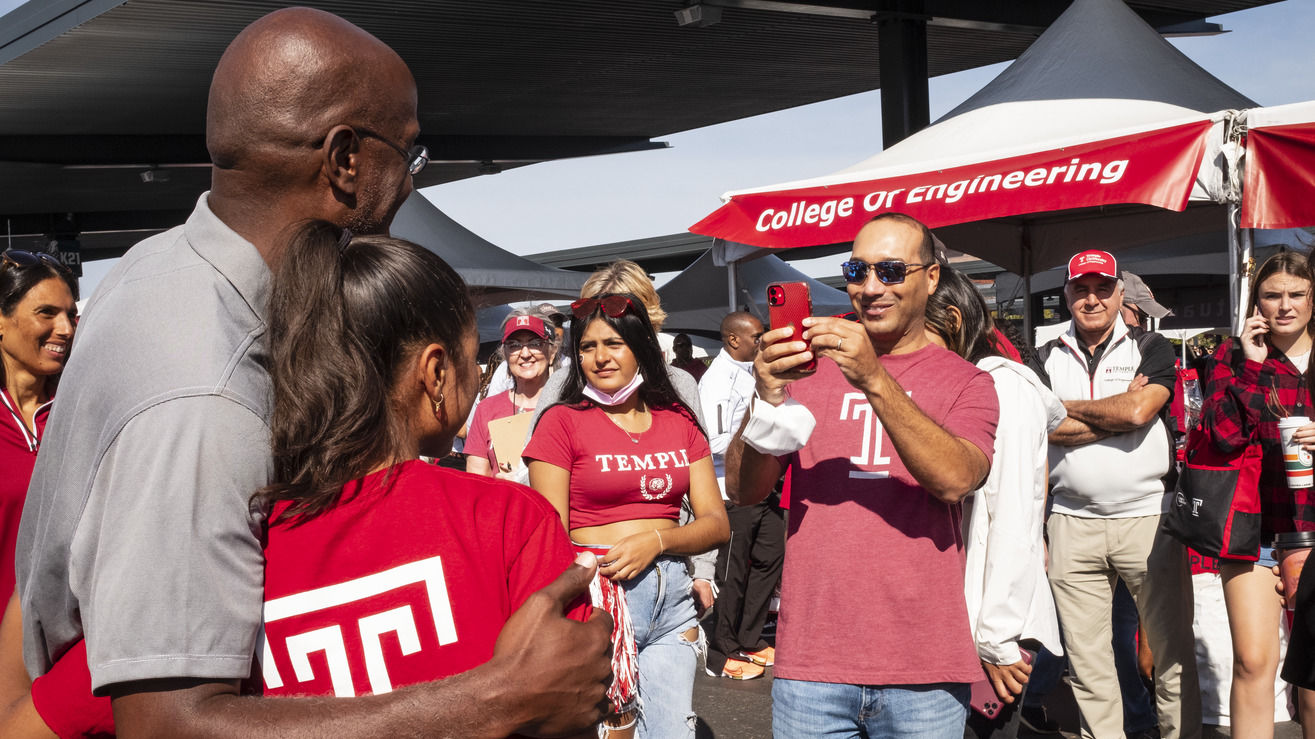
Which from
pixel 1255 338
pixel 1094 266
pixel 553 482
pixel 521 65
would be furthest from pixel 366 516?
pixel 521 65

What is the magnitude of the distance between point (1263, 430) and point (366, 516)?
169 inches

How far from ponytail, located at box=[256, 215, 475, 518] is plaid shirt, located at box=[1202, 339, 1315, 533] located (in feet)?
13.4

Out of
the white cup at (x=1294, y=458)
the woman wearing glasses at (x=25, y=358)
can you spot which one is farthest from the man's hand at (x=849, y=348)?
the white cup at (x=1294, y=458)

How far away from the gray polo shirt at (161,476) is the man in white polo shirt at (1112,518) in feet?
15.9

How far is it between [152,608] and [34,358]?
116 inches

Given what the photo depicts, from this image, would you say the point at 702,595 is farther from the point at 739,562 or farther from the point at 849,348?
the point at 739,562

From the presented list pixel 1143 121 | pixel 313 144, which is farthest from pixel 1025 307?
pixel 313 144

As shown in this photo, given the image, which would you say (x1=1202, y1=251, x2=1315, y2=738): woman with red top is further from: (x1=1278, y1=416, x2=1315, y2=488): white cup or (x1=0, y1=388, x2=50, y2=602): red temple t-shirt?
(x1=0, y1=388, x2=50, y2=602): red temple t-shirt

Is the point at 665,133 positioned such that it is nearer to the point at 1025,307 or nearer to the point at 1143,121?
the point at 1025,307

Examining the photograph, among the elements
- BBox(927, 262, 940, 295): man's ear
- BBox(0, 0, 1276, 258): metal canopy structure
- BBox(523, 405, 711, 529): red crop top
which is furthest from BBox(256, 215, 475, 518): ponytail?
BBox(0, 0, 1276, 258): metal canopy structure

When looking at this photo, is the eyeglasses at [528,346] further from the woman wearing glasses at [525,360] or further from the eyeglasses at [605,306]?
the eyeglasses at [605,306]

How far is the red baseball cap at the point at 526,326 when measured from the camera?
6.90 metres

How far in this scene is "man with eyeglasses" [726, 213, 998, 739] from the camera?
9.17 feet

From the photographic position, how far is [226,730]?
1222mm
